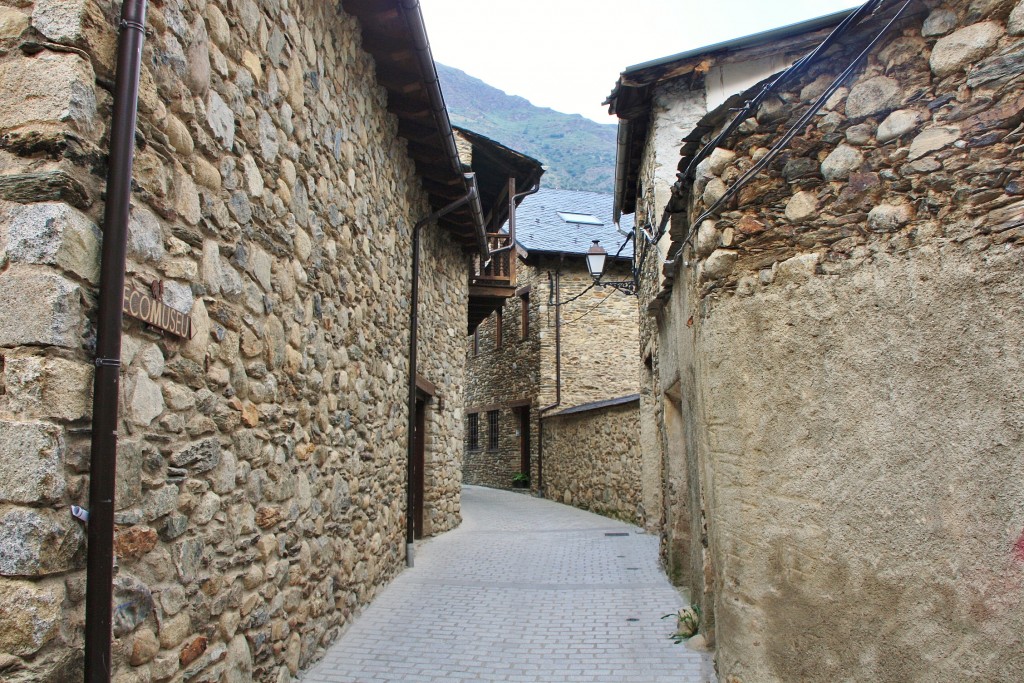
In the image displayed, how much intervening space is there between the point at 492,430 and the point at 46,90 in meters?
17.6

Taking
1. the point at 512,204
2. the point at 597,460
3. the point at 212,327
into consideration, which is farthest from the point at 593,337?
the point at 212,327

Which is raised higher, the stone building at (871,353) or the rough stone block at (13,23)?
the rough stone block at (13,23)

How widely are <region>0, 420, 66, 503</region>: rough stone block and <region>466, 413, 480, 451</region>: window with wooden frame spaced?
1821 centimetres

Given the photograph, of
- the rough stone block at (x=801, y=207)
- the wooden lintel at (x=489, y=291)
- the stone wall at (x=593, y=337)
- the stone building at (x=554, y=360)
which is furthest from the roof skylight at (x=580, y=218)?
the rough stone block at (x=801, y=207)

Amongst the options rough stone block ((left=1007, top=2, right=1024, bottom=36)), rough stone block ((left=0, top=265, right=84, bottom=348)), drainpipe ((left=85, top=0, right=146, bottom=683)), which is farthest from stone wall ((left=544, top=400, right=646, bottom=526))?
rough stone block ((left=0, top=265, right=84, bottom=348))

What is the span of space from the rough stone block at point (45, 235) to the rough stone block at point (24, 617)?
0.83 metres

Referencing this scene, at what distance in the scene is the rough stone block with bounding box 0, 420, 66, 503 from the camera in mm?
1847

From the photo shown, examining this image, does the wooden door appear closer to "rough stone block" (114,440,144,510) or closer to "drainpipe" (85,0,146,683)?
"rough stone block" (114,440,144,510)

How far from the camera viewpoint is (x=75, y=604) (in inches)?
77.2

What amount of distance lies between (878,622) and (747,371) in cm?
109

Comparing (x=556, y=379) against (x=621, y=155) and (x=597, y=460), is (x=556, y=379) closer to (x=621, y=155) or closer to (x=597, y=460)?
(x=597, y=460)

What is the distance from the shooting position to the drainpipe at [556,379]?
52.7 ft

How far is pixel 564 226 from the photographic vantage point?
18438 mm

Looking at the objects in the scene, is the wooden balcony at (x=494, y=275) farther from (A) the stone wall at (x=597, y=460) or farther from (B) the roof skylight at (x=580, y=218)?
(B) the roof skylight at (x=580, y=218)
